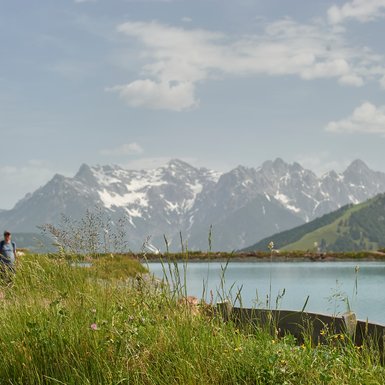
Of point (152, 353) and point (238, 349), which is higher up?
point (238, 349)

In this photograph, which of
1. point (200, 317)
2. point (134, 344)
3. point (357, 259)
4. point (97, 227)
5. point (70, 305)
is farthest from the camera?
point (357, 259)

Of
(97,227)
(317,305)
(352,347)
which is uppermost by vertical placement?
(97,227)

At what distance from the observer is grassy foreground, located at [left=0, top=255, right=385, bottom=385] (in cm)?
587

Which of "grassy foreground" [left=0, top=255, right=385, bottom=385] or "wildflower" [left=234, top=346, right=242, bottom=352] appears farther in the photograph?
"wildflower" [left=234, top=346, right=242, bottom=352]

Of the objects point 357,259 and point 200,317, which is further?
point 357,259

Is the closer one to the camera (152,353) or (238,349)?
(238,349)

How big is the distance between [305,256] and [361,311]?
208 ft

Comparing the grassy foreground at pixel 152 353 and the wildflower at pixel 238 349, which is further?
the wildflower at pixel 238 349

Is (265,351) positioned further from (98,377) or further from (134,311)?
(134,311)

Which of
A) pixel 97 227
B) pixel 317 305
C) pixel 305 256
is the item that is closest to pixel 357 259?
pixel 305 256

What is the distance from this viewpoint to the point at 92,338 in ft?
21.8

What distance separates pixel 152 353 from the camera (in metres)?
6.39

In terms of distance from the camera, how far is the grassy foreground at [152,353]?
231 inches

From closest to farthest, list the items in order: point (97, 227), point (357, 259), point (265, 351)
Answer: point (265, 351) < point (97, 227) < point (357, 259)
